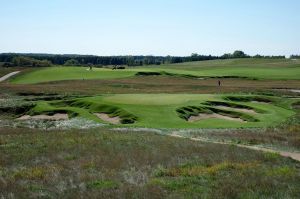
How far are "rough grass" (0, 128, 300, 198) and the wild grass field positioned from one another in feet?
0.14

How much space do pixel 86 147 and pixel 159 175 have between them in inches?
389

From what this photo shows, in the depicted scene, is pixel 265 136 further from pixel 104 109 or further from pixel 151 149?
pixel 104 109

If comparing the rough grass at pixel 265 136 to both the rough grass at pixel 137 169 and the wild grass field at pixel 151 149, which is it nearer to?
the wild grass field at pixel 151 149

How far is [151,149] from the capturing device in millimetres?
28250

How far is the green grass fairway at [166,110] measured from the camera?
152 feet

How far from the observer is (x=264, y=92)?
260ft

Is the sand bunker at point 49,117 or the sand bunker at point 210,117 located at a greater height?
the sand bunker at point 210,117

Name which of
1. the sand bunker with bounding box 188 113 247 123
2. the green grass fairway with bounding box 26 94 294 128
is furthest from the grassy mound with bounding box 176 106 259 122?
the sand bunker with bounding box 188 113 247 123

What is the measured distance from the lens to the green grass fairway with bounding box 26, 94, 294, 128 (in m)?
46.3

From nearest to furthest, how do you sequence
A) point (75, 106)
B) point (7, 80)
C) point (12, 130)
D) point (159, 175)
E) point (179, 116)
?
point (159, 175)
point (12, 130)
point (179, 116)
point (75, 106)
point (7, 80)

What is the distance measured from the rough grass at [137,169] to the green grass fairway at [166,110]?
13260 mm

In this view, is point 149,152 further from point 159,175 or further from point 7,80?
point 7,80

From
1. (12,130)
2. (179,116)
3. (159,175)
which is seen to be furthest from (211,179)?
(179,116)

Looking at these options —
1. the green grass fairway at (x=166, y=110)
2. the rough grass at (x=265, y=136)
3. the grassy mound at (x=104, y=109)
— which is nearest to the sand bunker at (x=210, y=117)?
the green grass fairway at (x=166, y=110)
